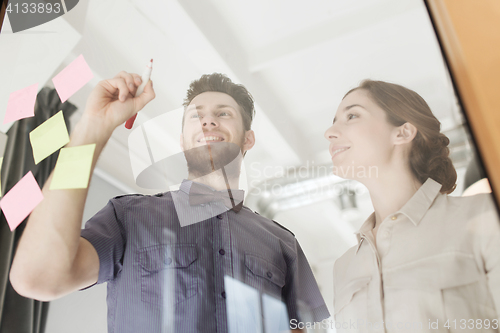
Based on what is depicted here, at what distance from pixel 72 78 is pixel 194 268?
2.03 feet

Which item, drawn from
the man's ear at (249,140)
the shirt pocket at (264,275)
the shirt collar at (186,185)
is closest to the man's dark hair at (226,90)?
the man's ear at (249,140)

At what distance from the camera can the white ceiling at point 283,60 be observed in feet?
2.27

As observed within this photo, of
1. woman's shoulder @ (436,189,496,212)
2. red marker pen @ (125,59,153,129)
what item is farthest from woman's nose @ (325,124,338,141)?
red marker pen @ (125,59,153,129)

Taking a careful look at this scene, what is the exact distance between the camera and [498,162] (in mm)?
558

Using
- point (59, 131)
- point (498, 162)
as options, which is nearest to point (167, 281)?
point (59, 131)

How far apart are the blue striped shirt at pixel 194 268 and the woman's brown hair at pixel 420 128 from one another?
0.27 metres

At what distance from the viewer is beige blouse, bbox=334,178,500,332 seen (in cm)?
54

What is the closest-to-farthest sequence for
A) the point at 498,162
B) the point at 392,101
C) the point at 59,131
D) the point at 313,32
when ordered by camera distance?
the point at 498,162 → the point at 392,101 → the point at 313,32 → the point at 59,131

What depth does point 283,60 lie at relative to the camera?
834 millimetres

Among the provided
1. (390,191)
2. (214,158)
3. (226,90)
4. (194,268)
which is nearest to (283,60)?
(226,90)

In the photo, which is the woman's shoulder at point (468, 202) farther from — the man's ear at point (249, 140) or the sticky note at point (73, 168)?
the sticky note at point (73, 168)

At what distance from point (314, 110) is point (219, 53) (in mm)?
297

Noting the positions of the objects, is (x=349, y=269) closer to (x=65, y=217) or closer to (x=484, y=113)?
(x=484, y=113)

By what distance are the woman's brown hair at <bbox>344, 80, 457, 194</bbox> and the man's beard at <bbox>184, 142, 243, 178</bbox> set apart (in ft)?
0.97
